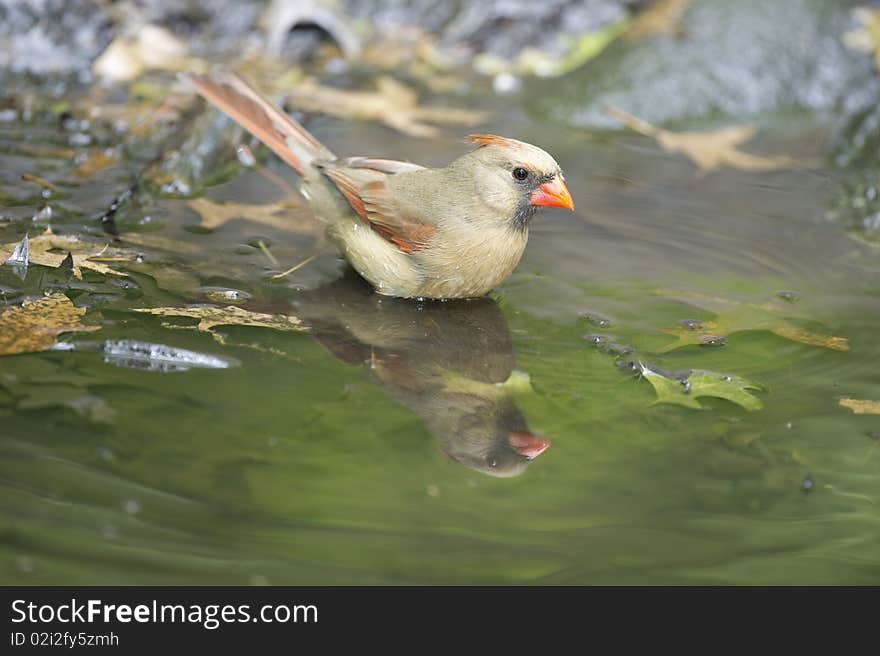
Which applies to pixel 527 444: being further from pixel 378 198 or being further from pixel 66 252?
pixel 66 252

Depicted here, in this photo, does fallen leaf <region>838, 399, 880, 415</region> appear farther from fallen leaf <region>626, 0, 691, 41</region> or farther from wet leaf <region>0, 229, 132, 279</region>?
→ fallen leaf <region>626, 0, 691, 41</region>

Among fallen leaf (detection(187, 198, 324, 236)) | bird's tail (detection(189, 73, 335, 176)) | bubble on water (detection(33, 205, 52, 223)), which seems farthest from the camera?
fallen leaf (detection(187, 198, 324, 236))

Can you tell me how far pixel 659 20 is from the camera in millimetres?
7398

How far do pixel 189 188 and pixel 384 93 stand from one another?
1.93 metres

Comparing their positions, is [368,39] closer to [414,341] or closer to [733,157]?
[733,157]

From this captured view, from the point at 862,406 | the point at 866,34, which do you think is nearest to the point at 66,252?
the point at 862,406

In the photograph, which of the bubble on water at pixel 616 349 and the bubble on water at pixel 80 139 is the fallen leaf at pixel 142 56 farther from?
the bubble on water at pixel 616 349

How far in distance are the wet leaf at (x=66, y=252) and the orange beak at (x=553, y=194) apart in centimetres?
174

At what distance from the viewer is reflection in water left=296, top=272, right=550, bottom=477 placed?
11.5ft

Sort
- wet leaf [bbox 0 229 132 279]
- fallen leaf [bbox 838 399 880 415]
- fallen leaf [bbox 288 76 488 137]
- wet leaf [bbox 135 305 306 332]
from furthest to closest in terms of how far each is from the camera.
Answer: fallen leaf [bbox 288 76 488 137], wet leaf [bbox 0 229 132 279], wet leaf [bbox 135 305 306 332], fallen leaf [bbox 838 399 880 415]

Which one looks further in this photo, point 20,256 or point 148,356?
point 20,256

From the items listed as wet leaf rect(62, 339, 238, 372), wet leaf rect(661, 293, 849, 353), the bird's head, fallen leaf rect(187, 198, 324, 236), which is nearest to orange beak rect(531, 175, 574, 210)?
the bird's head

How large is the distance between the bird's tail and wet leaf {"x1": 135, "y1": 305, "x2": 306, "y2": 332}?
0.99 metres

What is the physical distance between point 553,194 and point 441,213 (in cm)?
47
